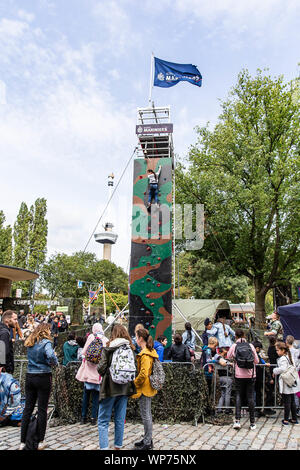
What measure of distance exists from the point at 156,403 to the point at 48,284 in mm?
49684

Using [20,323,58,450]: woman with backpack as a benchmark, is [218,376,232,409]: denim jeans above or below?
below

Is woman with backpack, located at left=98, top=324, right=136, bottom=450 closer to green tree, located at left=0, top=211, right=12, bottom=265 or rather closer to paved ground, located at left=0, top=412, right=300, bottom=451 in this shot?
paved ground, located at left=0, top=412, right=300, bottom=451

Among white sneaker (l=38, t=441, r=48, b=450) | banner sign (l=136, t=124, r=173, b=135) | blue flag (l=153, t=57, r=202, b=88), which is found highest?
blue flag (l=153, t=57, r=202, b=88)

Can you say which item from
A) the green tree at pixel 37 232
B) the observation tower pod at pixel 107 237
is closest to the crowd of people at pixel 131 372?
the green tree at pixel 37 232

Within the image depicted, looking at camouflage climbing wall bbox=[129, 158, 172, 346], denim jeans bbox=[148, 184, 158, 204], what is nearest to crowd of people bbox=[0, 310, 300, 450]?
camouflage climbing wall bbox=[129, 158, 172, 346]

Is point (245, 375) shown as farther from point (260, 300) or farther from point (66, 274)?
point (66, 274)

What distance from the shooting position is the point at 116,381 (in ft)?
16.1

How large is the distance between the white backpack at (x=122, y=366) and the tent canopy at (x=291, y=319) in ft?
24.4

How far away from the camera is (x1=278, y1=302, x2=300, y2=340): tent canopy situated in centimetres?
1082

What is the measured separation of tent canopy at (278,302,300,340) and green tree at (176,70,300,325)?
34.0 feet

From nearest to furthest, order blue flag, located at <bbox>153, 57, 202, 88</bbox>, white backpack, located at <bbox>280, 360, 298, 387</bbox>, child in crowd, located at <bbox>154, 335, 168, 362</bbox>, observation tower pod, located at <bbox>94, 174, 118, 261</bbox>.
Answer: white backpack, located at <bbox>280, 360, 298, 387</bbox>, child in crowd, located at <bbox>154, 335, 168, 362</bbox>, blue flag, located at <bbox>153, 57, 202, 88</bbox>, observation tower pod, located at <bbox>94, 174, 118, 261</bbox>

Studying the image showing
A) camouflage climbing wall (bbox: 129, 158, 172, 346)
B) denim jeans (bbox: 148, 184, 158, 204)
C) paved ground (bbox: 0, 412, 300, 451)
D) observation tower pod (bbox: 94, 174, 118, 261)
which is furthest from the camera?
observation tower pod (bbox: 94, 174, 118, 261)

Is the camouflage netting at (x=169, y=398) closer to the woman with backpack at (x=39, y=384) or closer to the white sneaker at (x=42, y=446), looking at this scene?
the white sneaker at (x=42, y=446)
